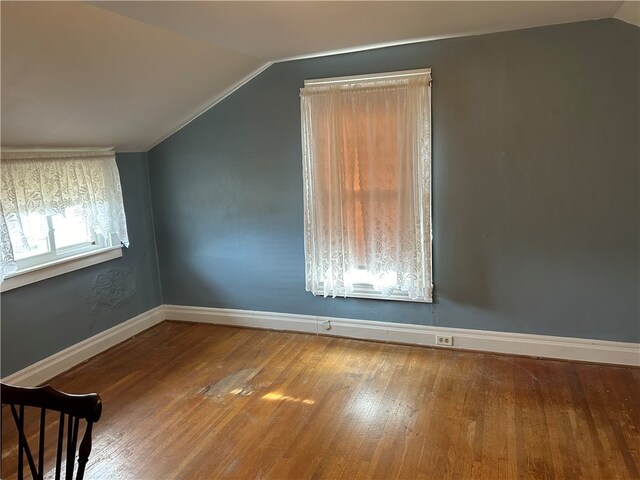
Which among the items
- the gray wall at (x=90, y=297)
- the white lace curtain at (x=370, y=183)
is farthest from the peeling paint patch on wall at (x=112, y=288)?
the white lace curtain at (x=370, y=183)

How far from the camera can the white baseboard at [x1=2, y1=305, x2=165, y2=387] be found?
330 cm

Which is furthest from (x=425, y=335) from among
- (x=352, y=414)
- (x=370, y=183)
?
(x=370, y=183)

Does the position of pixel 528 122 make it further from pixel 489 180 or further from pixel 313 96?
pixel 313 96

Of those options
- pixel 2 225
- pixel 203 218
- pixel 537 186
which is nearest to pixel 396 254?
pixel 537 186

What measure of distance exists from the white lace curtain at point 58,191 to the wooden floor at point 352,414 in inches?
42.6

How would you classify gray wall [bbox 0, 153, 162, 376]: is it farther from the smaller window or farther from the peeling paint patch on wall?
the smaller window

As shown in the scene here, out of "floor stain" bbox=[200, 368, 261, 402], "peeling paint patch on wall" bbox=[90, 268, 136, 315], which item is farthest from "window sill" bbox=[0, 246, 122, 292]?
"floor stain" bbox=[200, 368, 261, 402]

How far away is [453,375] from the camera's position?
3.29m

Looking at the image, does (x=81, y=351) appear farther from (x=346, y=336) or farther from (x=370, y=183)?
(x=370, y=183)

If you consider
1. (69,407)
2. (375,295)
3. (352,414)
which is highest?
(69,407)

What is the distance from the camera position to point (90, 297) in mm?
3812

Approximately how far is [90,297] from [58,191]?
91cm

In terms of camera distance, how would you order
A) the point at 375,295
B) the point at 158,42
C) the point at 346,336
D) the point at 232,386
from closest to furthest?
the point at 158,42, the point at 232,386, the point at 375,295, the point at 346,336

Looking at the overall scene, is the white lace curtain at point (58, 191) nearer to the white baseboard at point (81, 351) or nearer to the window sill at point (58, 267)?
the window sill at point (58, 267)
